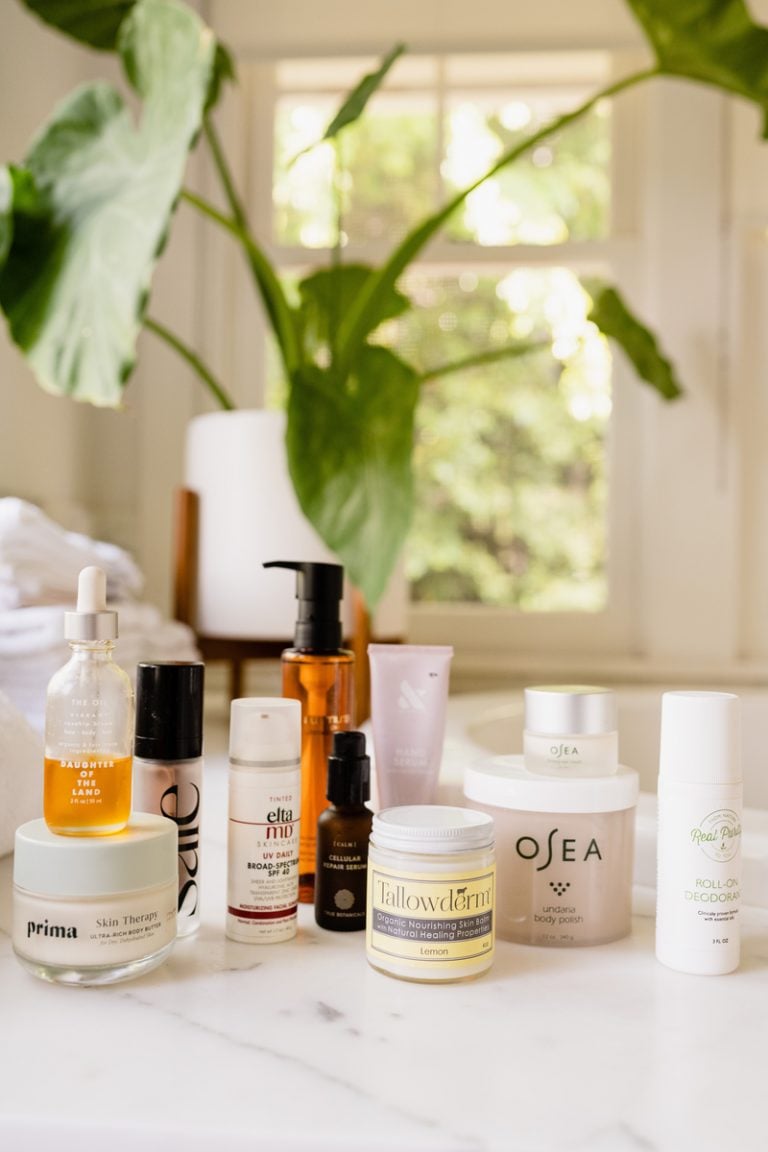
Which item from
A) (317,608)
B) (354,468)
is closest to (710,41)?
(354,468)

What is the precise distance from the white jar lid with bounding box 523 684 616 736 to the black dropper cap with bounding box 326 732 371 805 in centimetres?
11

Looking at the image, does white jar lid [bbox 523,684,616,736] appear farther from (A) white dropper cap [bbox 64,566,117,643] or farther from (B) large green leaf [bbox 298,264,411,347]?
(B) large green leaf [bbox 298,264,411,347]

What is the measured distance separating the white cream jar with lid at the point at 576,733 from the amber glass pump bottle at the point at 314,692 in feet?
0.48

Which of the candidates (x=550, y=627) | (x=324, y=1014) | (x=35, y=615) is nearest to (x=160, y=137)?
(x=35, y=615)

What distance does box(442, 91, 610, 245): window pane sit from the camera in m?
1.82

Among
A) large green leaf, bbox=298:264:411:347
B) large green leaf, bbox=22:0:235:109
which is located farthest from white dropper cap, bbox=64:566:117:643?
large green leaf, bbox=22:0:235:109

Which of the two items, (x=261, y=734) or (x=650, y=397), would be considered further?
(x=650, y=397)

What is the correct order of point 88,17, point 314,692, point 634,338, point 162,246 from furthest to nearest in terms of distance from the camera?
point 634,338
point 88,17
point 162,246
point 314,692

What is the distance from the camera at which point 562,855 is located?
2.06ft

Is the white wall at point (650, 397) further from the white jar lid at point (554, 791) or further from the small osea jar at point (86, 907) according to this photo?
the small osea jar at point (86, 907)

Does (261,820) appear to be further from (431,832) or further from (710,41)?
(710,41)

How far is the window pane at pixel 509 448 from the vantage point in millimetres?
1829

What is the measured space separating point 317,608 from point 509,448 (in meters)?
1.18

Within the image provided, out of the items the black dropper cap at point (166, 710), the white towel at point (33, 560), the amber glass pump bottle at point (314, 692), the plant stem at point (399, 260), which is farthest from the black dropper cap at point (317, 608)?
the plant stem at point (399, 260)
